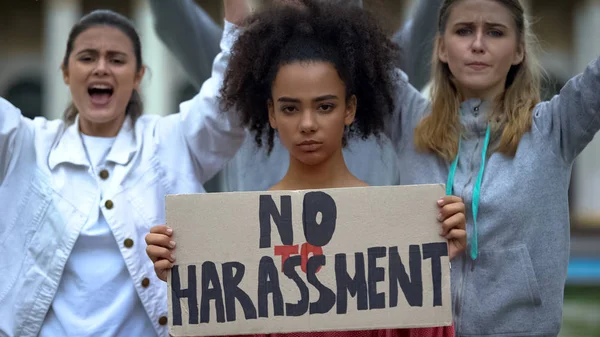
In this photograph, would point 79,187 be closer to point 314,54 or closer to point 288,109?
point 288,109

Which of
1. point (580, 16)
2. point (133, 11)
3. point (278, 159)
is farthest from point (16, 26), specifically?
point (278, 159)

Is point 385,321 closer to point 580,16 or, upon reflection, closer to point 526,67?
point 526,67

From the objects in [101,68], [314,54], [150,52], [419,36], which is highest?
[150,52]

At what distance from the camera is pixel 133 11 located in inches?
895

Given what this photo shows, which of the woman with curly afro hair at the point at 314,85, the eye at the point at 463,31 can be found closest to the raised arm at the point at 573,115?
the eye at the point at 463,31

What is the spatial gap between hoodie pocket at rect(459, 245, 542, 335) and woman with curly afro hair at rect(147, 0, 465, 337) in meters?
0.33

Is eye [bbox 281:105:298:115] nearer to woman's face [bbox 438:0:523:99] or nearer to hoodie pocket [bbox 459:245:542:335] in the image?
woman's face [bbox 438:0:523:99]

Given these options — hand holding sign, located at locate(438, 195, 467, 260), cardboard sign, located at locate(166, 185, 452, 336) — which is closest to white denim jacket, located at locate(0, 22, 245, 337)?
cardboard sign, located at locate(166, 185, 452, 336)

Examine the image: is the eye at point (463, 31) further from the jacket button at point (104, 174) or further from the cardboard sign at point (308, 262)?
the jacket button at point (104, 174)

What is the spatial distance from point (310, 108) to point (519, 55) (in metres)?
0.91

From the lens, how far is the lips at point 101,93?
3195 millimetres

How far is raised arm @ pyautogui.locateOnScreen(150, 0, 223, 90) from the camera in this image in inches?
141

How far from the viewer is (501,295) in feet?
9.33

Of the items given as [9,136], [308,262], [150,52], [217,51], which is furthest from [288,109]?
[150,52]
